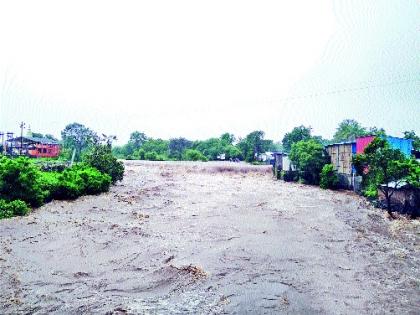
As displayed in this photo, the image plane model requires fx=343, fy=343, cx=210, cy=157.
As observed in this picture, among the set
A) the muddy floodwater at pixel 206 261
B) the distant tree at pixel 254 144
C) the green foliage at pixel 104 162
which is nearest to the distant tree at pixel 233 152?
the distant tree at pixel 254 144

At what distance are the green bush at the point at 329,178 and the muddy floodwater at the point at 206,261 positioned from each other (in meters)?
Result: 11.1

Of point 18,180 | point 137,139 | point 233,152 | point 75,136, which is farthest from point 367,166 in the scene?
point 137,139

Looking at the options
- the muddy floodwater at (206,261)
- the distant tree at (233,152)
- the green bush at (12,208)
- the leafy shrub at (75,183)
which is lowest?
the muddy floodwater at (206,261)

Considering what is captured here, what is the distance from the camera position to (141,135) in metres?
97.2

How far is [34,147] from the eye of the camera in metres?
58.8

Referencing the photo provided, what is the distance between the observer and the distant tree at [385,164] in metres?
19.1

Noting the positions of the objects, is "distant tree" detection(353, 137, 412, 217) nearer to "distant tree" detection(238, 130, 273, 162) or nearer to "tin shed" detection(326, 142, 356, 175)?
"tin shed" detection(326, 142, 356, 175)

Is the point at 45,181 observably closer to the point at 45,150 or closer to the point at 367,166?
the point at 367,166

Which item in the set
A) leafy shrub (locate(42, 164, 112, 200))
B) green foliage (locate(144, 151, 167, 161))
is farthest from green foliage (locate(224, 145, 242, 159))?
leafy shrub (locate(42, 164, 112, 200))

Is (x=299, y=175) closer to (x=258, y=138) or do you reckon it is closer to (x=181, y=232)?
(x=181, y=232)

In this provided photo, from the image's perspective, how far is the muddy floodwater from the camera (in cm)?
925

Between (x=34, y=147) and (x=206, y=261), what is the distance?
55567mm

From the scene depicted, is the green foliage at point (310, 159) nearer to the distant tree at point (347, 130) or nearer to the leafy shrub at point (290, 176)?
the leafy shrub at point (290, 176)

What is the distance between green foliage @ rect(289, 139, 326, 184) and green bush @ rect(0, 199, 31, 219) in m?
26.8
